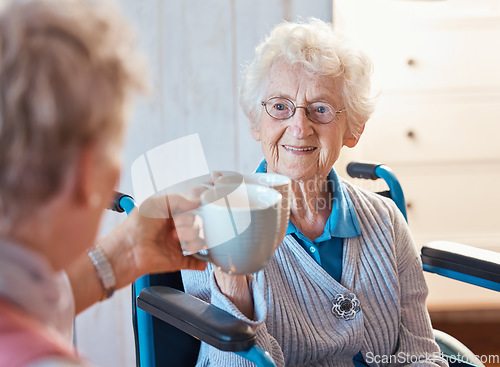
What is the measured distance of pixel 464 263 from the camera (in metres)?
1.42

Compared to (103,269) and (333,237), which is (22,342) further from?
(333,237)

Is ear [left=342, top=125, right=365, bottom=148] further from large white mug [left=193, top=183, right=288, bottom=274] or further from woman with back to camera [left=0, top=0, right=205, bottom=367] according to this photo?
woman with back to camera [left=0, top=0, right=205, bottom=367]

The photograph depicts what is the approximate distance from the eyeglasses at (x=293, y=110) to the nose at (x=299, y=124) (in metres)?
0.01

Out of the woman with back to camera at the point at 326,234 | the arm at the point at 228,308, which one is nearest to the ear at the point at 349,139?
the woman with back to camera at the point at 326,234

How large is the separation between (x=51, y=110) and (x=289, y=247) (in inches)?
39.0

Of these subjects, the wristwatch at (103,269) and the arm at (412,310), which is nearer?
the wristwatch at (103,269)

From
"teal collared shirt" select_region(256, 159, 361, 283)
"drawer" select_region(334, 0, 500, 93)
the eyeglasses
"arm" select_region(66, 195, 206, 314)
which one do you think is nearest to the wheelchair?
"arm" select_region(66, 195, 206, 314)

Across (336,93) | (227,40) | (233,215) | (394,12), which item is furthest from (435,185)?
(233,215)

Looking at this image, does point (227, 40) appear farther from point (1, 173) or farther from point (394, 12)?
point (1, 173)

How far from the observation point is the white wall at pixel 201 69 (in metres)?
2.36

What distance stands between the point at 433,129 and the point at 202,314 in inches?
73.6

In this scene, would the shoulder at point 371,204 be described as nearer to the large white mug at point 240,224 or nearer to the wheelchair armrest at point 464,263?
the wheelchair armrest at point 464,263

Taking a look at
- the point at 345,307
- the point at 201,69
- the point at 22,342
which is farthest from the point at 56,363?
the point at 201,69

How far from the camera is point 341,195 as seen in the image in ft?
4.86
